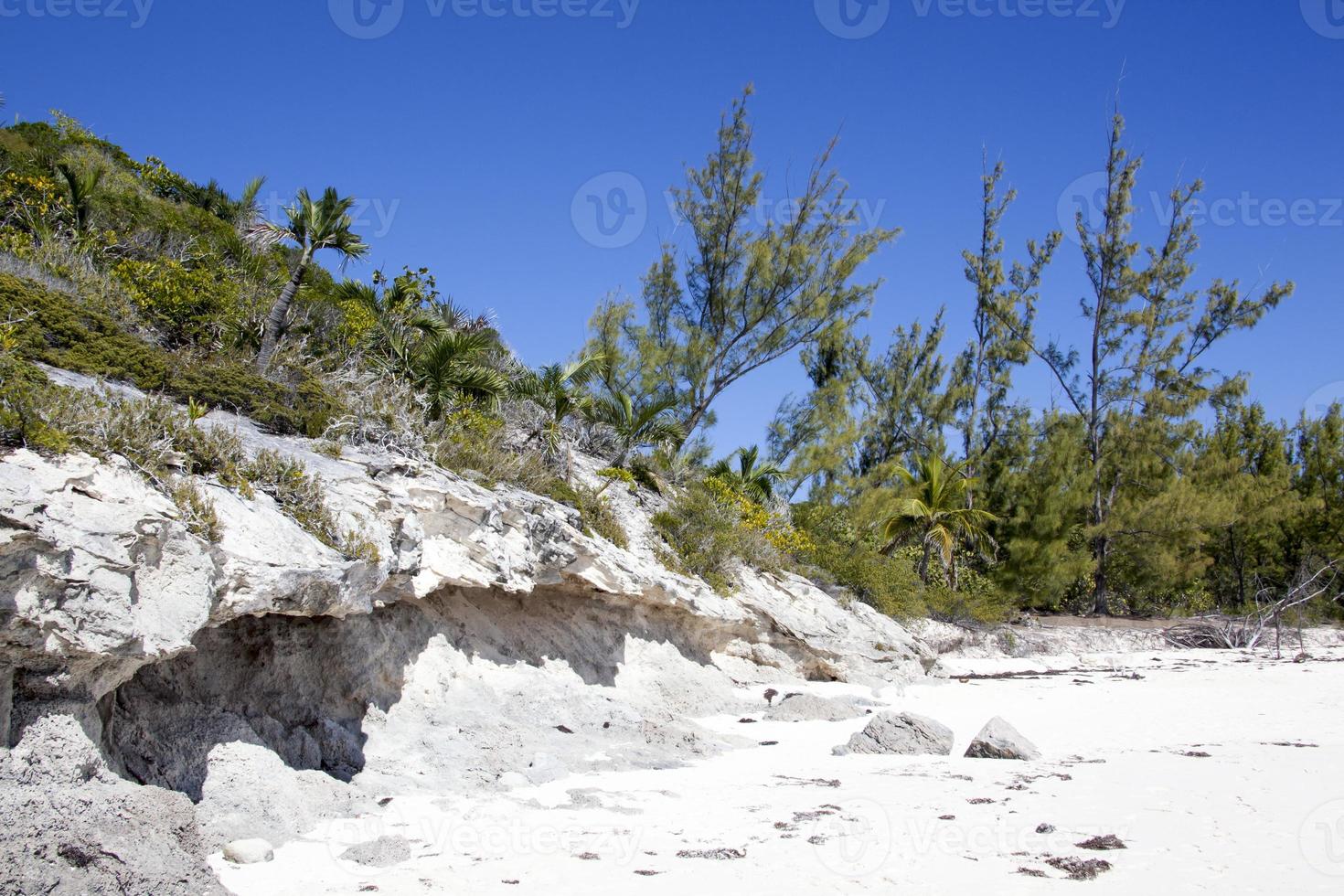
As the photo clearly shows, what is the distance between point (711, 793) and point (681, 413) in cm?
1455

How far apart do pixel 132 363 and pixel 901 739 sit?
7936 millimetres

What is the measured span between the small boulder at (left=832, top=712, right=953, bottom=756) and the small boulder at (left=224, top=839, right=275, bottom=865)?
5.11m

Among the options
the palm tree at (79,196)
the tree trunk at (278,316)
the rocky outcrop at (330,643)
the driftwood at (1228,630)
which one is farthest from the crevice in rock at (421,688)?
the driftwood at (1228,630)

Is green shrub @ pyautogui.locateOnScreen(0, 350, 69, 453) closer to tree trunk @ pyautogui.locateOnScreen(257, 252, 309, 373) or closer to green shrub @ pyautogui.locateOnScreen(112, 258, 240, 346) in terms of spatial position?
tree trunk @ pyautogui.locateOnScreen(257, 252, 309, 373)

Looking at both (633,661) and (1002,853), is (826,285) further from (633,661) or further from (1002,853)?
(1002,853)

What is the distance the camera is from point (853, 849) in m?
5.15

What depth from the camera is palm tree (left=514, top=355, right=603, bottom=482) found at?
1316cm

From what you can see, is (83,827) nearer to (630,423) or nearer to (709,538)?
(709,538)

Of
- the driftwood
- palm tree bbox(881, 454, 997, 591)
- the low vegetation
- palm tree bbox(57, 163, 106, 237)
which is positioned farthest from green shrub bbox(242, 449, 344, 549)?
the driftwood

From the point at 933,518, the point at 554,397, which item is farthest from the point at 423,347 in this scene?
the point at 933,518

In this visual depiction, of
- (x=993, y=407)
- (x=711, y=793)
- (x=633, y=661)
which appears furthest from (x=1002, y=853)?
(x=993, y=407)

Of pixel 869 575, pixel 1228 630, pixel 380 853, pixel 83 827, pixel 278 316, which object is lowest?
pixel 380 853

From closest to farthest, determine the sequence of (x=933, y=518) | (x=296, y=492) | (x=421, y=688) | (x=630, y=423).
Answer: (x=296, y=492) → (x=421, y=688) → (x=630, y=423) → (x=933, y=518)

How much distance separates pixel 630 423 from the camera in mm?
15594
